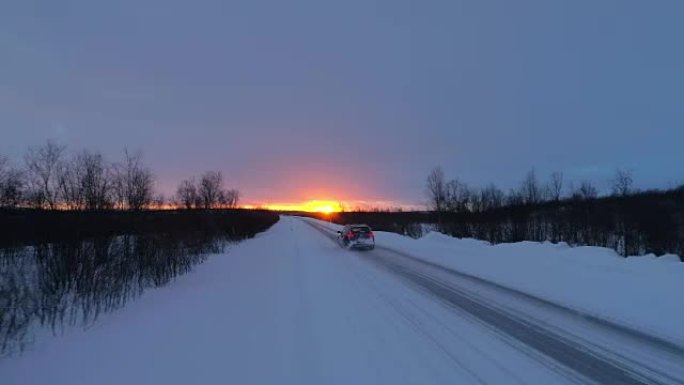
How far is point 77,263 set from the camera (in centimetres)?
1775

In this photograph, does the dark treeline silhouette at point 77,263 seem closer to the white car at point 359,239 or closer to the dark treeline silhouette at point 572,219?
the white car at point 359,239

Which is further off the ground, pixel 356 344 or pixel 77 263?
pixel 77 263

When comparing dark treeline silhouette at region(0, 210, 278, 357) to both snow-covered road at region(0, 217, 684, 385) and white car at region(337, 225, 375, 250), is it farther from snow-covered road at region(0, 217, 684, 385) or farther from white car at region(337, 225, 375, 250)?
white car at region(337, 225, 375, 250)

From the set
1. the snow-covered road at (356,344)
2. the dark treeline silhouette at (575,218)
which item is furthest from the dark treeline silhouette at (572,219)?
the snow-covered road at (356,344)

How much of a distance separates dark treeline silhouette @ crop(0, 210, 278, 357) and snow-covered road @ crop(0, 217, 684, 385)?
1.80m

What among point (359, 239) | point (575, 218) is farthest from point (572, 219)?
point (359, 239)

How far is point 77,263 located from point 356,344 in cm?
1429

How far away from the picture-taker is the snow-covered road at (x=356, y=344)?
5.97 meters

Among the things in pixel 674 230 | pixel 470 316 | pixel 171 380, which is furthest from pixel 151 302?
pixel 674 230

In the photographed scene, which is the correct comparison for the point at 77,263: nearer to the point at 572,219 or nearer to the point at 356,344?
the point at 356,344

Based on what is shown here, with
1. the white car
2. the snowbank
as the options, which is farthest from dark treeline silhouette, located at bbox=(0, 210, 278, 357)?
the snowbank

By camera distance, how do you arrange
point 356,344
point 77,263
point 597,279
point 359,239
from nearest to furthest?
point 356,344
point 597,279
point 77,263
point 359,239

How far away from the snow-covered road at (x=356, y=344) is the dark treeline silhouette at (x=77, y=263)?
1.80 metres

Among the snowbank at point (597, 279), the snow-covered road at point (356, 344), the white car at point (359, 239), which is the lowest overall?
the snow-covered road at point (356, 344)
